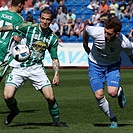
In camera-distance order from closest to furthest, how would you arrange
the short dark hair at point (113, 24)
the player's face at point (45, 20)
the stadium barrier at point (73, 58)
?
1. the short dark hair at point (113, 24)
2. the player's face at point (45, 20)
3. the stadium barrier at point (73, 58)

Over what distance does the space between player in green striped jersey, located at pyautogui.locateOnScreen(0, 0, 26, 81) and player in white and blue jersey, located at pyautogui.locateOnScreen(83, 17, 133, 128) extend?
62.9 inches

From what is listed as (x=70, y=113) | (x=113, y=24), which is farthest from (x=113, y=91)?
A: (x=70, y=113)

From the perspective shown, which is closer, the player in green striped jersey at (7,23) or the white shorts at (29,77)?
the white shorts at (29,77)

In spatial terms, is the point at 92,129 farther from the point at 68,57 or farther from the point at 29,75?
the point at 68,57

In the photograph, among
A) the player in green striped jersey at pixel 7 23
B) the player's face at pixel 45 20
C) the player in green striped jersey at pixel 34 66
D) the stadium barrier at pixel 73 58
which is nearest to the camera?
the player's face at pixel 45 20

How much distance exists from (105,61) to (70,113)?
2.24 metres

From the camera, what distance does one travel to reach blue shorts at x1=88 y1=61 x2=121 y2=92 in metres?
9.90

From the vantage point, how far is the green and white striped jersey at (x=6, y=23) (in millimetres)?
10914

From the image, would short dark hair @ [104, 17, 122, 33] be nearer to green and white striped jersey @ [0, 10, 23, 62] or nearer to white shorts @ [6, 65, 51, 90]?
white shorts @ [6, 65, 51, 90]

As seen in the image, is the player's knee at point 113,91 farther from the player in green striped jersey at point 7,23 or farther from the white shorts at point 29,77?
the player in green striped jersey at point 7,23

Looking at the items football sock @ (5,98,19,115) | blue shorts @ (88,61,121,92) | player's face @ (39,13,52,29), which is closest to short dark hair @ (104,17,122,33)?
blue shorts @ (88,61,121,92)

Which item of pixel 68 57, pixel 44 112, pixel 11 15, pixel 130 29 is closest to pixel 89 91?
pixel 44 112

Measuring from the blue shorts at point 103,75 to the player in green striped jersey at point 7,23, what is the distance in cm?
190

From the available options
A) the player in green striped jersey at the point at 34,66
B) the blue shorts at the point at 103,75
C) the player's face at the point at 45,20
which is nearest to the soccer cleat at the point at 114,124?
the blue shorts at the point at 103,75
